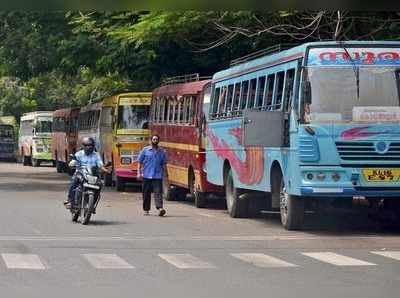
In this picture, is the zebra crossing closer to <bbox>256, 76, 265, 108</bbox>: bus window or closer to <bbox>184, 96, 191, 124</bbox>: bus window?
<bbox>256, 76, 265, 108</bbox>: bus window

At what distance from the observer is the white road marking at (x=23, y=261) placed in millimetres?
12640

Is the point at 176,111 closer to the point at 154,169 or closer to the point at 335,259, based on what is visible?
the point at 154,169

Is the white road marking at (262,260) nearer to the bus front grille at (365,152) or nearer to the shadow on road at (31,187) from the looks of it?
the bus front grille at (365,152)

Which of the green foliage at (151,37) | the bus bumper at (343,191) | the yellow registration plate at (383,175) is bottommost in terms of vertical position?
the bus bumper at (343,191)

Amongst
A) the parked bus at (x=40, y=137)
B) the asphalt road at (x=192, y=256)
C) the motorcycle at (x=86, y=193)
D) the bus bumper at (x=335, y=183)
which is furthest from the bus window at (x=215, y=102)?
the parked bus at (x=40, y=137)

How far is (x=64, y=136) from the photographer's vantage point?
44750mm

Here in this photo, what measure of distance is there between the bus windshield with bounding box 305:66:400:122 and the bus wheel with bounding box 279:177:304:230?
162cm

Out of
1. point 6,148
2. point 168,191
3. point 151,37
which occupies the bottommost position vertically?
point 168,191

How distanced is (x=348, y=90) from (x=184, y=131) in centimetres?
853

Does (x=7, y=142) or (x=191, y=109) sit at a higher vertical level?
(x=191, y=109)

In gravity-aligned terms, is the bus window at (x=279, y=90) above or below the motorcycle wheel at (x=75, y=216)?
above

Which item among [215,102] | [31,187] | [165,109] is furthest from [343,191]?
[31,187]

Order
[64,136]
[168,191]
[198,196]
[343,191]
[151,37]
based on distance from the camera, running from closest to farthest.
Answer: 1. [343,191]
2. [198,196]
3. [151,37]
4. [168,191]
5. [64,136]

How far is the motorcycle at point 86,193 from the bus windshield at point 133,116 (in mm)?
10516
